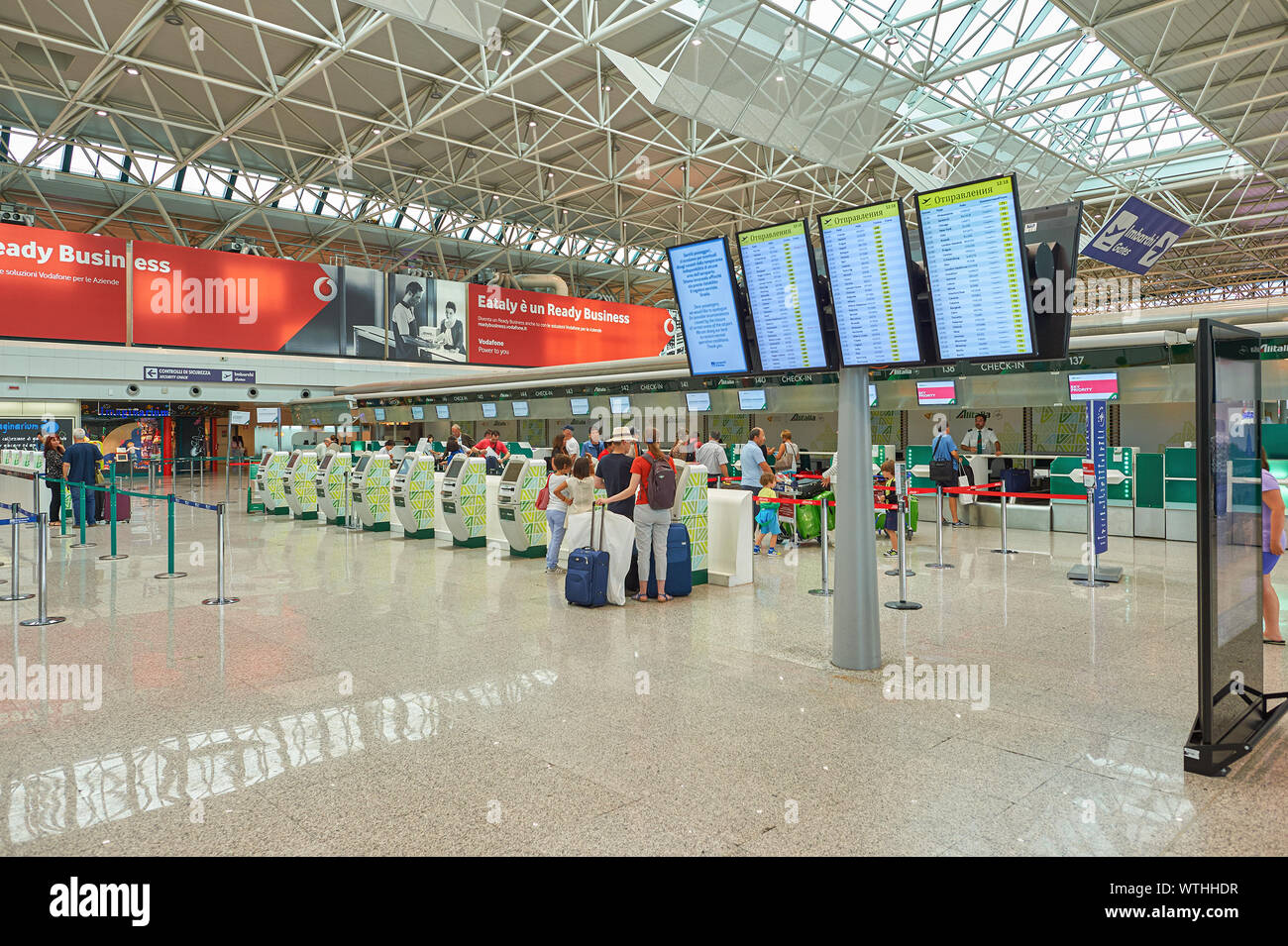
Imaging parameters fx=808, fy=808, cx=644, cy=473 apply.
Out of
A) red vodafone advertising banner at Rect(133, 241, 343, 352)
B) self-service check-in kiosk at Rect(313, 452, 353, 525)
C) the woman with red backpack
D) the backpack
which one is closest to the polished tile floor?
the woman with red backpack

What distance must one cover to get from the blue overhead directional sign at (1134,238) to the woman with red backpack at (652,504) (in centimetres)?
505

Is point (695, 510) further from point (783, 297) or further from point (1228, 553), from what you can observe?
point (1228, 553)

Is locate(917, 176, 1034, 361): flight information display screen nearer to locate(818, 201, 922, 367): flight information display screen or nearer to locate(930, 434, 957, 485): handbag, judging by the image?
locate(818, 201, 922, 367): flight information display screen

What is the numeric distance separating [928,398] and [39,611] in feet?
41.8

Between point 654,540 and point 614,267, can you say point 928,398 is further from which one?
point 614,267

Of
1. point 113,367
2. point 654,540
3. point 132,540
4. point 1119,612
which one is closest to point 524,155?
point 113,367

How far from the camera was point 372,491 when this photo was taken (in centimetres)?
1303

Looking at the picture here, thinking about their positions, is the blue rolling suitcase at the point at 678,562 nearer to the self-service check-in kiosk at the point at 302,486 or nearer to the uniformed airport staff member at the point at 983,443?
the uniformed airport staff member at the point at 983,443

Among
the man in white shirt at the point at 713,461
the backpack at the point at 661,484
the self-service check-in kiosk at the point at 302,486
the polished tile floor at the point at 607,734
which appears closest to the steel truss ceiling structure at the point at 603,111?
the man in white shirt at the point at 713,461

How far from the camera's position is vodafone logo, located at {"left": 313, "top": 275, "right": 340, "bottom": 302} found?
2431 centimetres

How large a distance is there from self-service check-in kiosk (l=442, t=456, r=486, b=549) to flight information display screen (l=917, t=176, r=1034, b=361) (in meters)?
7.53

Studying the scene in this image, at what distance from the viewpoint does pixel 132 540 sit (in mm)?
11844

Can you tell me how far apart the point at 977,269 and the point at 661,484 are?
329 centimetres

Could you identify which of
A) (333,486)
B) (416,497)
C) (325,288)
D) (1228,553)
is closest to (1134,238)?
(1228,553)
